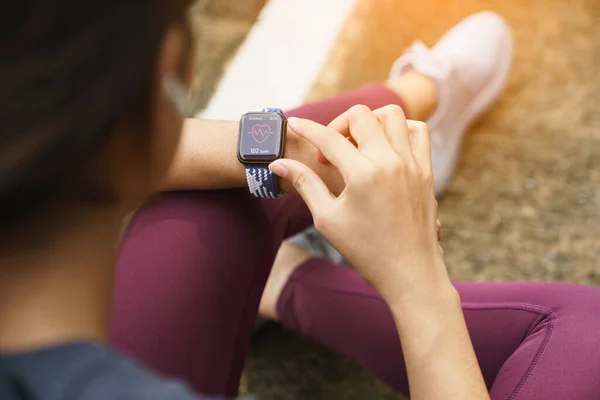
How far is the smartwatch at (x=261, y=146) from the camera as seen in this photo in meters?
0.71

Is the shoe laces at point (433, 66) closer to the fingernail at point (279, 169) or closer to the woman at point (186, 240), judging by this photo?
the woman at point (186, 240)

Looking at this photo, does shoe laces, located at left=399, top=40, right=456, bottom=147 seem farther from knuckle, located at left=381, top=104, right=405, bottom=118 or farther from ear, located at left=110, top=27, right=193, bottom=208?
ear, located at left=110, top=27, right=193, bottom=208

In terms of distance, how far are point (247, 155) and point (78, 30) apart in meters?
0.41

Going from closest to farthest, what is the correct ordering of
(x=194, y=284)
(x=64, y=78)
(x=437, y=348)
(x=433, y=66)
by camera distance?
(x=64, y=78) → (x=437, y=348) → (x=194, y=284) → (x=433, y=66)

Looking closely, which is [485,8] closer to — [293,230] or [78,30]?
[293,230]

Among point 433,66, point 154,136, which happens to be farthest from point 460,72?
point 154,136

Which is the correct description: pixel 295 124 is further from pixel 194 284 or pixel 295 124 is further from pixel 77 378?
pixel 77 378

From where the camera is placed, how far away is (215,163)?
28.9 inches

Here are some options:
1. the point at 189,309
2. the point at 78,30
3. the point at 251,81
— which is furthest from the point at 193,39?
the point at 251,81

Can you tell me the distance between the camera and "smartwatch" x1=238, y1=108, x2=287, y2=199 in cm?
71

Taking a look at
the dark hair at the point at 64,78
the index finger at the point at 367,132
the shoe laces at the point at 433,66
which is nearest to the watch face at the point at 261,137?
the index finger at the point at 367,132

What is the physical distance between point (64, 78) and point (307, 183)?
0.35 m

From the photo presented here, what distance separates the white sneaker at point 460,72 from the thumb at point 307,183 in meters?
0.52

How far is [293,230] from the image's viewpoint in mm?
888
